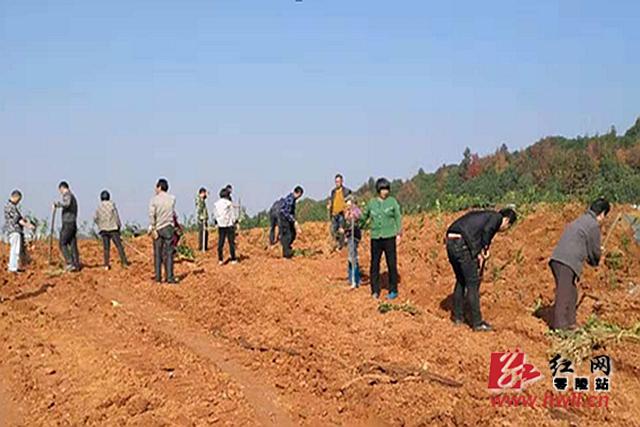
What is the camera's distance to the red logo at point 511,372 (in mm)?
6020

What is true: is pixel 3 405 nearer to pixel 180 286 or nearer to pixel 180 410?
pixel 180 410

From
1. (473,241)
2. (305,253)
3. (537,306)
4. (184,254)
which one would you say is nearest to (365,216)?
(473,241)

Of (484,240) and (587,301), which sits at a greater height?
(484,240)

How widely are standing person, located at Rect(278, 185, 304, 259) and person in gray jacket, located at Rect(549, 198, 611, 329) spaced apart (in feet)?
24.5

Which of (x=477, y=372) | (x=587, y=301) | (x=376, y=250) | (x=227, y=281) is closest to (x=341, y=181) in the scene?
(x=227, y=281)

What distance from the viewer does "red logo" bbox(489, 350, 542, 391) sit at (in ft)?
19.7

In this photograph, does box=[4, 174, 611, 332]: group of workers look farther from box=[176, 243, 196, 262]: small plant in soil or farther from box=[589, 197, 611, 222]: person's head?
box=[176, 243, 196, 262]: small plant in soil

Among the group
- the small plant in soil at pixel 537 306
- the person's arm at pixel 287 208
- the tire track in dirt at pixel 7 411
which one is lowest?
the tire track in dirt at pixel 7 411

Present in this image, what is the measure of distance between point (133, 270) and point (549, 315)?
8.00 m

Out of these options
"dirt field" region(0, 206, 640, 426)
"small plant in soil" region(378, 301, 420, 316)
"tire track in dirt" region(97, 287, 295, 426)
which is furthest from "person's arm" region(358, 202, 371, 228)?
"tire track in dirt" region(97, 287, 295, 426)

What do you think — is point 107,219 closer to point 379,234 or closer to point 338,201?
point 338,201

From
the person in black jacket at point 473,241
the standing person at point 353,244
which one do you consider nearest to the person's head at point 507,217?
the person in black jacket at point 473,241

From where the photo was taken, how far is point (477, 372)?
6.36 m

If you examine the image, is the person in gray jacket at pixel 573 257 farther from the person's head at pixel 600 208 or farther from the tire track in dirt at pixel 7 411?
the tire track in dirt at pixel 7 411
